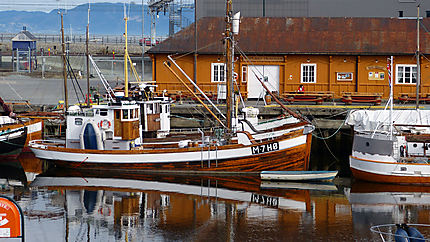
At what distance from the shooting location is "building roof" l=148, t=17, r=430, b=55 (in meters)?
41.8

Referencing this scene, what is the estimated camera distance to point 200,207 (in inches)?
974

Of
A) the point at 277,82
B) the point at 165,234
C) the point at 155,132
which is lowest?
the point at 165,234

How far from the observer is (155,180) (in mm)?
29781

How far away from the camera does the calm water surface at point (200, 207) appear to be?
70.2 ft

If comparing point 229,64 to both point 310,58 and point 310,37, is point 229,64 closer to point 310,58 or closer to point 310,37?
point 310,58

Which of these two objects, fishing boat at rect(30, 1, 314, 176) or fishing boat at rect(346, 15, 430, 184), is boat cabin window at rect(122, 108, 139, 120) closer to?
fishing boat at rect(30, 1, 314, 176)

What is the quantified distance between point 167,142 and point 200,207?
7.96 m

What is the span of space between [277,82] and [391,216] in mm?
19606

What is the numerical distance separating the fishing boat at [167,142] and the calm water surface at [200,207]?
0.64 metres

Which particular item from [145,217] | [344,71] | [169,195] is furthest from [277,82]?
[145,217]

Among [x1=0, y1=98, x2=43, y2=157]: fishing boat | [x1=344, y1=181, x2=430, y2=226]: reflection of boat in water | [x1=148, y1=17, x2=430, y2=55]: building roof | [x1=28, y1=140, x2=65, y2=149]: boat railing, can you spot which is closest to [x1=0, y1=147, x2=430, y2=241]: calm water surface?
[x1=344, y1=181, x2=430, y2=226]: reflection of boat in water

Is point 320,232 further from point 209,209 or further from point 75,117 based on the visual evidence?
point 75,117

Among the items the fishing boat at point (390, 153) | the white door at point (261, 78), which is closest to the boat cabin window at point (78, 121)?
the fishing boat at point (390, 153)

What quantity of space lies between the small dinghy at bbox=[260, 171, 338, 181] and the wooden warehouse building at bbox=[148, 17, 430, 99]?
12399mm
